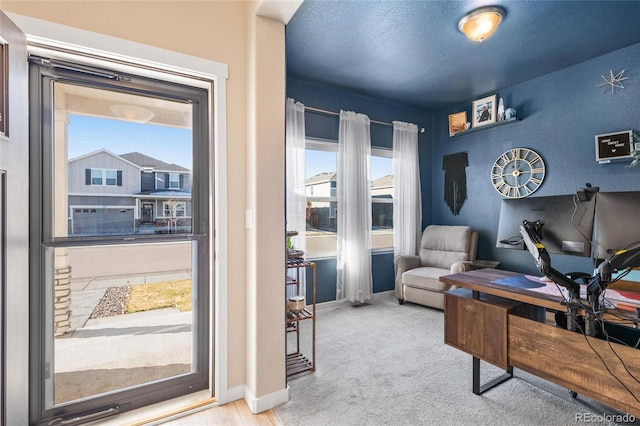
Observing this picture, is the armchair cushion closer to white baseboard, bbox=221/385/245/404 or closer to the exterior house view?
the exterior house view

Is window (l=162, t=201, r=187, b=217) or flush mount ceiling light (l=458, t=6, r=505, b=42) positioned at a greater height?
flush mount ceiling light (l=458, t=6, r=505, b=42)

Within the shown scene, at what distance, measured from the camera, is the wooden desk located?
1356 millimetres

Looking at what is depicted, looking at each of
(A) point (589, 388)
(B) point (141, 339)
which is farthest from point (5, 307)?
(A) point (589, 388)

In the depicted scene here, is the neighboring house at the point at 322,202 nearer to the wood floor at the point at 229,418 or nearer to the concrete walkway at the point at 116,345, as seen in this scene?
the concrete walkway at the point at 116,345

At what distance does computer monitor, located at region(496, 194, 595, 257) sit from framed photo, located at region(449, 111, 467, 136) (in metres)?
2.87

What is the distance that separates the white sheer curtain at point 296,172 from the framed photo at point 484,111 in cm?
234

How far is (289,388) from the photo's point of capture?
6.80ft

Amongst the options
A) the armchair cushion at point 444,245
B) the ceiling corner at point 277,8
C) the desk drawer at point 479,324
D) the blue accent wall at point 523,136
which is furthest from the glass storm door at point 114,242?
the armchair cushion at point 444,245

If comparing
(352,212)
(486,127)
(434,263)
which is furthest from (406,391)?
(486,127)

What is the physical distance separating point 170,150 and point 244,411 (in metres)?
1.71

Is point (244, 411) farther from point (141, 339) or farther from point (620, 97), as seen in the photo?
point (620, 97)

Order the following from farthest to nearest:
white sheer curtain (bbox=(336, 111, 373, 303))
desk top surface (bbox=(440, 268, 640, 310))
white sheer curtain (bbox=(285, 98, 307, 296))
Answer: white sheer curtain (bbox=(336, 111, 373, 303))
white sheer curtain (bbox=(285, 98, 307, 296))
desk top surface (bbox=(440, 268, 640, 310))

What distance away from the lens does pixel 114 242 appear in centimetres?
180
